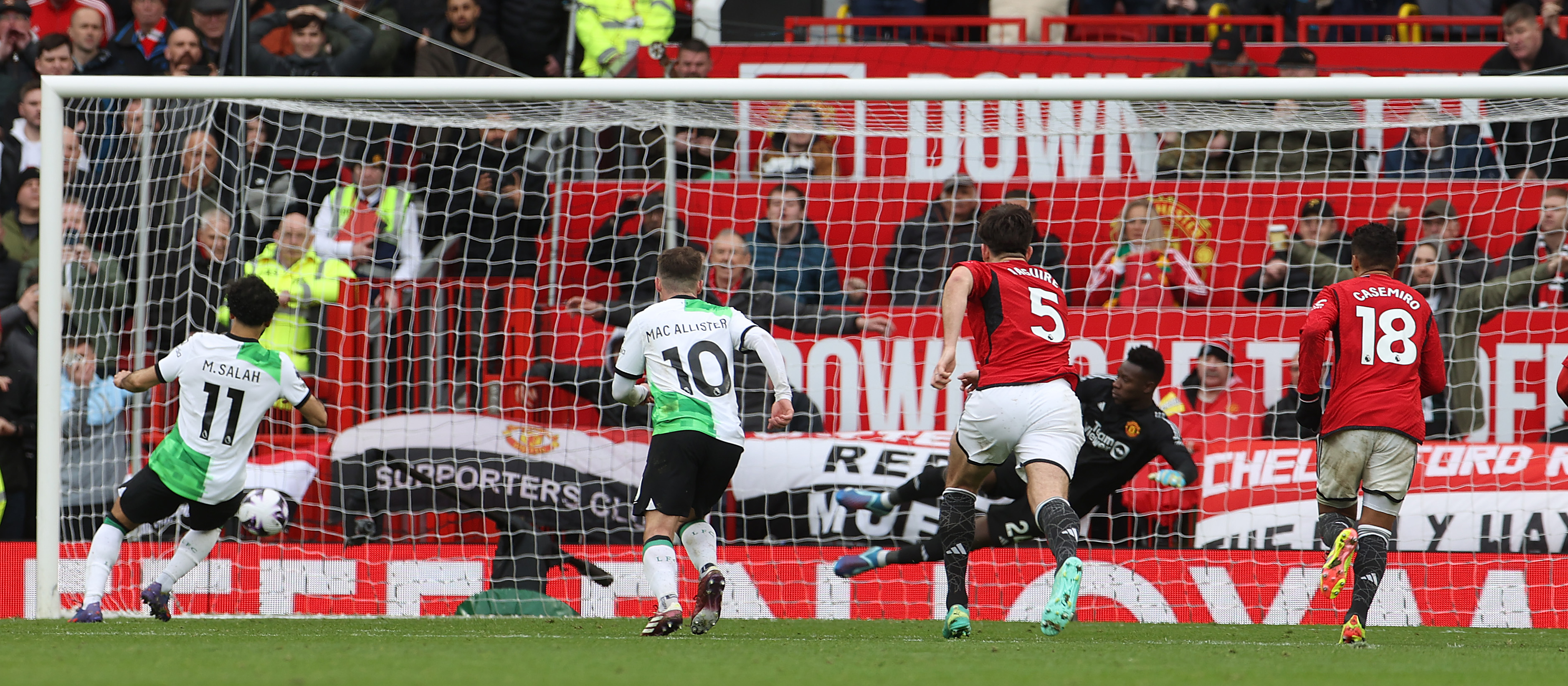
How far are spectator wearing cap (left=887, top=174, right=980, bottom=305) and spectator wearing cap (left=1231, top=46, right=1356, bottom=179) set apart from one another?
63.1 inches

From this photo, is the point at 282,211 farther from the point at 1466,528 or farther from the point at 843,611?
the point at 1466,528

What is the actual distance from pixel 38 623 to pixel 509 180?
3805mm

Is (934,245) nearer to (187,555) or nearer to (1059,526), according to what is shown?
(1059,526)

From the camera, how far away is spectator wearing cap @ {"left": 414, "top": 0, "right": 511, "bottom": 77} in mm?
11109

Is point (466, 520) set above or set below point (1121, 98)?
below

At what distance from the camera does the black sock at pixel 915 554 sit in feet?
25.2

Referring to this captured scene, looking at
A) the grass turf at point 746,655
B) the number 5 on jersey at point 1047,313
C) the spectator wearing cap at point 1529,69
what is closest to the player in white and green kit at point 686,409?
the grass turf at point 746,655

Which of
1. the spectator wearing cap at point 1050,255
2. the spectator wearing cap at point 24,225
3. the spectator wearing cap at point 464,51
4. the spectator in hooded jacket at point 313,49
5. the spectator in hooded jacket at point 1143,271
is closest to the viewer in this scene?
the spectator in hooded jacket at point 1143,271

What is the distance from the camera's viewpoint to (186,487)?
6742 millimetres

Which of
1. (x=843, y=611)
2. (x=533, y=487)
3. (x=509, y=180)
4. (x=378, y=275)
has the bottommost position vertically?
(x=843, y=611)

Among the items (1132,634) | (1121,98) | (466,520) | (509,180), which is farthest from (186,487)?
(1121,98)

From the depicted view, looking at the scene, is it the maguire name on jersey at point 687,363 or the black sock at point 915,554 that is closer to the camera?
the maguire name on jersey at point 687,363

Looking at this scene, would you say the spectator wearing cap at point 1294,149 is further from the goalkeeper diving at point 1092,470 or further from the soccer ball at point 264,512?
the soccer ball at point 264,512

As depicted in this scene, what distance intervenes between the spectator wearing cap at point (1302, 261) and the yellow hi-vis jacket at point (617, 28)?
15.0ft
